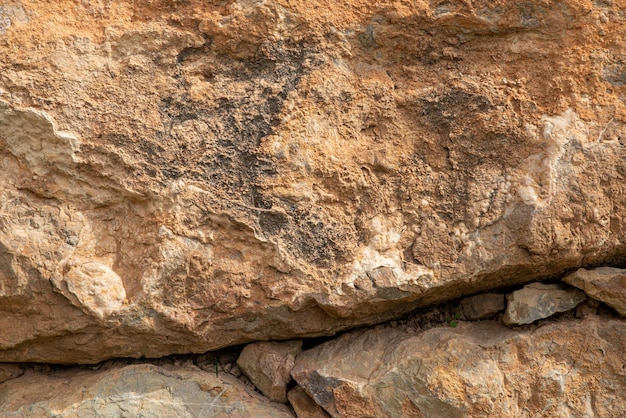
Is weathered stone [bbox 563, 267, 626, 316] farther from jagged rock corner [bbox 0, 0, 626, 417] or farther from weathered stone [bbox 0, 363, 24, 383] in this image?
weathered stone [bbox 0, 363, 24, 383]

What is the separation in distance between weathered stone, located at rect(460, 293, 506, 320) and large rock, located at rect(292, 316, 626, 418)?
0.31 ft

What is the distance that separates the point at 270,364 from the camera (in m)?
2.42

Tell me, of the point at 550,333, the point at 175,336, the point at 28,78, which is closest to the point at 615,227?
the point at 550,333

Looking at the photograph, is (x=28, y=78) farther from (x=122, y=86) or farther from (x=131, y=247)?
(x=131, y=247)

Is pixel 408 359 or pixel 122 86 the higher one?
pixel 122 86

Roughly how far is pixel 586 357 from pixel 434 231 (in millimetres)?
700

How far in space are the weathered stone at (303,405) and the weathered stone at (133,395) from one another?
0.14 ft

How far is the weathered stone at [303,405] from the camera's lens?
2.38 m

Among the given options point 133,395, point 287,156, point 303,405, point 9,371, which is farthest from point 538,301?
point 9,371

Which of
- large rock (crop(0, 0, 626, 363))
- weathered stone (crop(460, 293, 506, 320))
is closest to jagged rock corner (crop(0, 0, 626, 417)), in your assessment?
large rock (crop(0, 0, 626, 363))

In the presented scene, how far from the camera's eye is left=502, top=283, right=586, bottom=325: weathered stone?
2.34m

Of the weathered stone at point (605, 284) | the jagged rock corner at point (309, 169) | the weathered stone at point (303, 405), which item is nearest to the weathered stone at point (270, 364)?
the weathered stone at point (303, 405)

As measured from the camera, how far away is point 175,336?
90.7 inches

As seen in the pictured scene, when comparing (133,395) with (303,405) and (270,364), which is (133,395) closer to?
(270,364)
